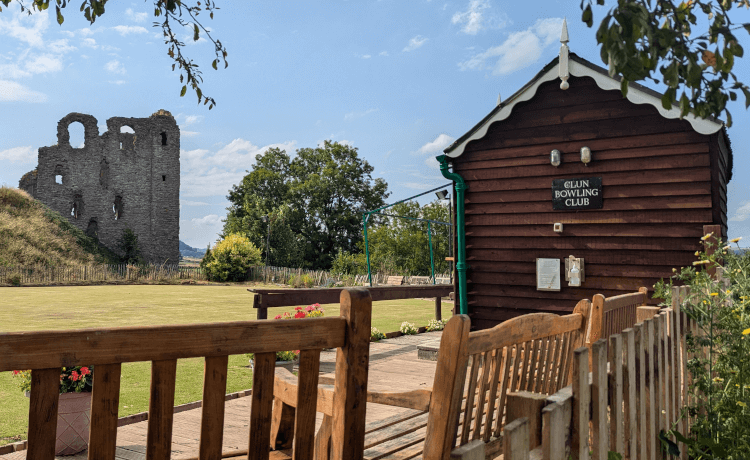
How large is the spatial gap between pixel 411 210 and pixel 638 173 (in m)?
40.8

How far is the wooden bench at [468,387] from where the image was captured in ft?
6.88

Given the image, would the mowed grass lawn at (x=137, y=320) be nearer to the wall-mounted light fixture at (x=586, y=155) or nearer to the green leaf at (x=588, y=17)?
the green leaf at (x=588, y=17)

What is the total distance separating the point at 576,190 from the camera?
26.8 feet

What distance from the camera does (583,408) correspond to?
1.84 metres

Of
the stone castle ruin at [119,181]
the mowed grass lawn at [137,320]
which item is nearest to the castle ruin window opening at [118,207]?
the stone castle ruin at [119,181]

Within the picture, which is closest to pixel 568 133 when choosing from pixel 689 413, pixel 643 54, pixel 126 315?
pixel 689 413

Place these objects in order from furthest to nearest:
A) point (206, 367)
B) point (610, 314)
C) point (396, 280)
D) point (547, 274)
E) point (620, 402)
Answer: point (396, 280)
point (547, 274)
point (610, 314)
point (620, 402)
point (206, 367)

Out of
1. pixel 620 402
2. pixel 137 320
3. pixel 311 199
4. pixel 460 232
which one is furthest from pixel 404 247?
pixel 620 402

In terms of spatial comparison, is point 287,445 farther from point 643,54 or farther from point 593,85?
point 593,85

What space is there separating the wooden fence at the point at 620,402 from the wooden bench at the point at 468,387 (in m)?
0.27

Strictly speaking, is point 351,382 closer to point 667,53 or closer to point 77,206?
point 667,53

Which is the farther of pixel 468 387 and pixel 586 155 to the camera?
pixel 586 155

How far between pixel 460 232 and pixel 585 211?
2.04m

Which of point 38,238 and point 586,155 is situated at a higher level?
point 38,238
